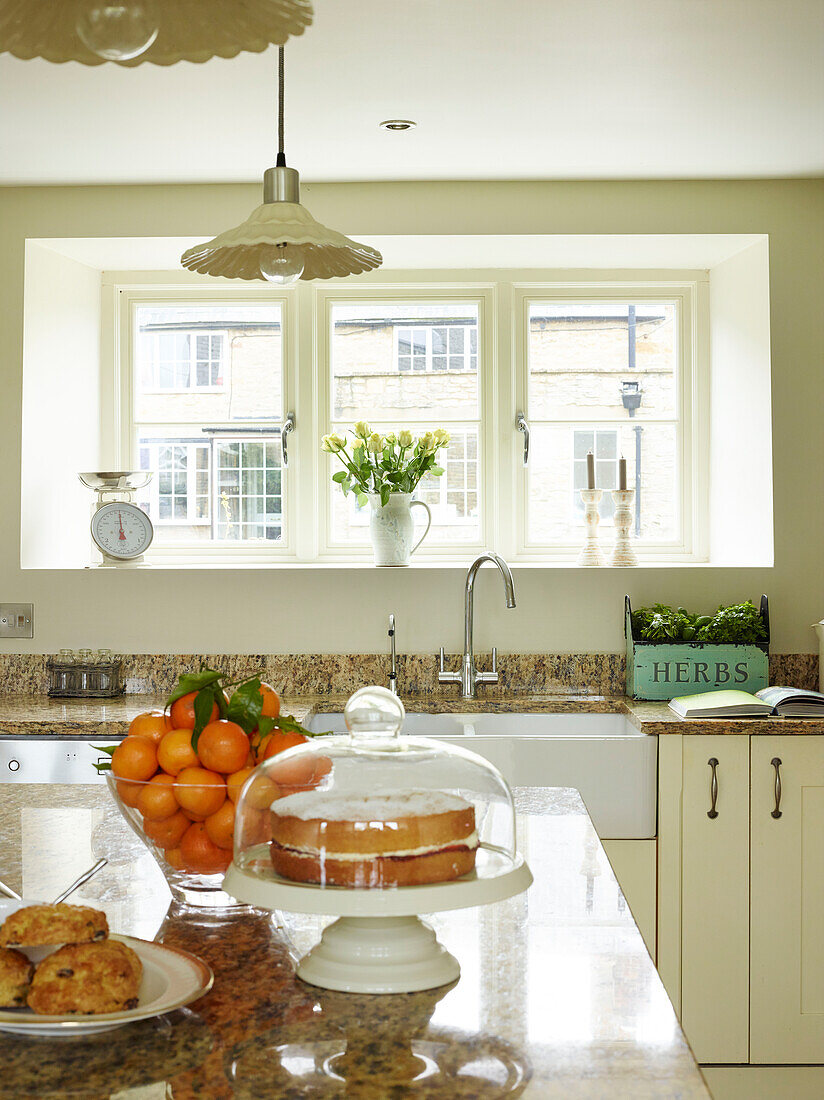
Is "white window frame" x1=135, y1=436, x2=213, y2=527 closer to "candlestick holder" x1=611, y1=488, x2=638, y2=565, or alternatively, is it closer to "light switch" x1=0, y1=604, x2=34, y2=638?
"light switch" x1=0, y1=604, x2=34, y2=638

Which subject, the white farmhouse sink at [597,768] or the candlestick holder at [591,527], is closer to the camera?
the white farmhouse sink at [597,768]

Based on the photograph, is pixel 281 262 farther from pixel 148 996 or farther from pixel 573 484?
pixel 573 484

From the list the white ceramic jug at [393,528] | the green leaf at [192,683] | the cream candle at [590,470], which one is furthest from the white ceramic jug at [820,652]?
the green leaf at [192,683]

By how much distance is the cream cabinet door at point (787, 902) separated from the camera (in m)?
2.90

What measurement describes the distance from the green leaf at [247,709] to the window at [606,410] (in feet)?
9.29

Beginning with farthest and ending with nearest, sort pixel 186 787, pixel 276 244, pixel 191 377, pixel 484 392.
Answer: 1. pixel 191 377
2. pixel 484 392
3. pixel 276 244
4. pixel 186 787

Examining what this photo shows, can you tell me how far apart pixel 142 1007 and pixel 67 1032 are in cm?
7

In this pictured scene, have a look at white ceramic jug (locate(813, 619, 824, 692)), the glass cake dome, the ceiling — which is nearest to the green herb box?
white ceramic jug (locate(813, 619, 824, 692))

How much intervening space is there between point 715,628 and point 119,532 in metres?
1.94

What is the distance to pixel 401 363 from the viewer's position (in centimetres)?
406

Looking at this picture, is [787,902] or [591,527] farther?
[591,527]

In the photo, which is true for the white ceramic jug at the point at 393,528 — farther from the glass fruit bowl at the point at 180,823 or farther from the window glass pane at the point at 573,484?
the glass fruit bowl at the point at 180,823

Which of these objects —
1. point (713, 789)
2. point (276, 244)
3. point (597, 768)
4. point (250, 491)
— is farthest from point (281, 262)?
point (250, 491)

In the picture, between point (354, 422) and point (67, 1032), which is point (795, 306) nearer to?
point (354, 422)
